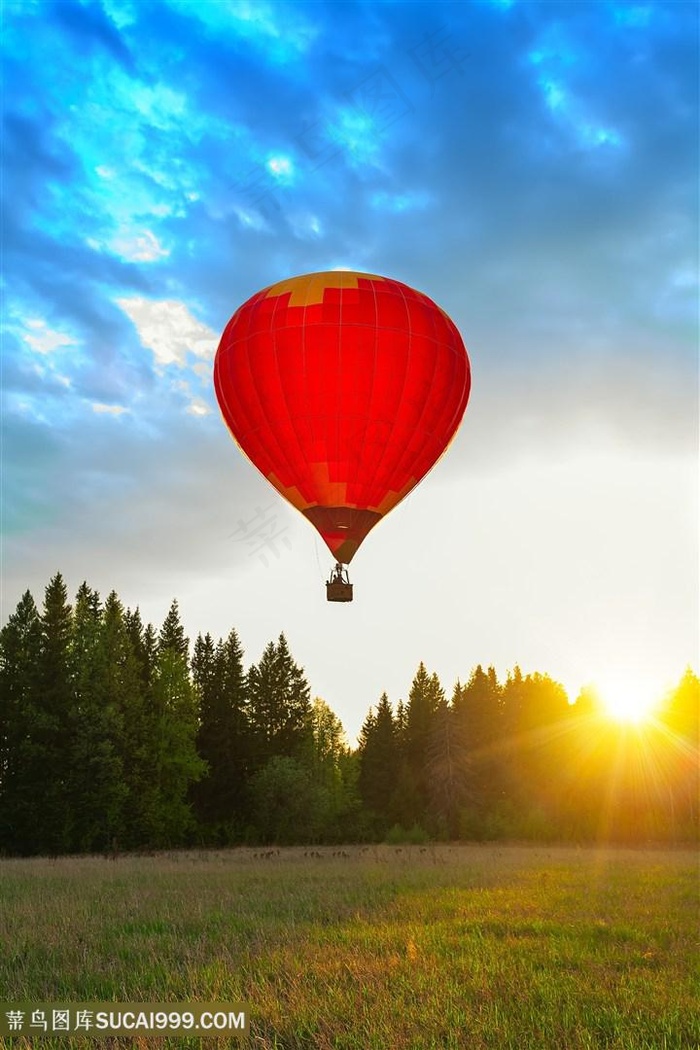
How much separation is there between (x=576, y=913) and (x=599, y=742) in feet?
207

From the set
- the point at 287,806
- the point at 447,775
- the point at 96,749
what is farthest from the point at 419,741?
the point at 96,749

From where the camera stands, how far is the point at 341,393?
74.6 feet

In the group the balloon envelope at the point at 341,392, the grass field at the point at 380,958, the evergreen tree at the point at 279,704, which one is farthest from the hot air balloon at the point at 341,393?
the evergreen tree at the point at 279,704

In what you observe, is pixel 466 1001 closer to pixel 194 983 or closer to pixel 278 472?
pixel 194 983

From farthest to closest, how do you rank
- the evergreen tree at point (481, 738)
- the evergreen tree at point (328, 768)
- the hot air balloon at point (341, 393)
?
the evergreen tree at point (481, 738) < the evergreen tree at point (328, 768) < the hot air balloon at point (341, 393)

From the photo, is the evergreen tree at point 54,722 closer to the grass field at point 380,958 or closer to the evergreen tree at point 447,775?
the grass field at point 380,958

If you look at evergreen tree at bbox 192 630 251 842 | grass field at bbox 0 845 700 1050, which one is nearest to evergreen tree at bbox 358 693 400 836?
evergreen tree at bbox 192 630 251 842

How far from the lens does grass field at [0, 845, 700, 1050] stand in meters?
8.18

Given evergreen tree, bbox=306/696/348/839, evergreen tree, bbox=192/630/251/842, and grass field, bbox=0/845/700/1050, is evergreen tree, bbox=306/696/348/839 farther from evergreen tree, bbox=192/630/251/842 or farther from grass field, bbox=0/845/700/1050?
grass field, bbox=0/845/700/1050

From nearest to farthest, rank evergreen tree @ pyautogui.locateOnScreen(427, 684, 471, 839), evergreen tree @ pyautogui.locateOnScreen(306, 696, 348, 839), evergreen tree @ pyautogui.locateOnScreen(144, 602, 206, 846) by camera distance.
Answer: evergreen tree @ pyautogui.locateOnScreen(144, 602, 206, 846), evergreen tree @ pyautogui.locateOnScreen(306, 696, 348, 839), evergreen tree @ pyautogui.locateOnScreen(427, 684, 471, 839)

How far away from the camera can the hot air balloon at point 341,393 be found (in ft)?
75.0

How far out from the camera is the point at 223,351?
24.6m

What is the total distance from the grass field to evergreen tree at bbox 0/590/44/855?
27.3m

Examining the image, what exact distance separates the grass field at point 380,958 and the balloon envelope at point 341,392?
32.8 feet
